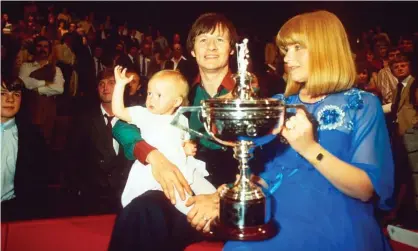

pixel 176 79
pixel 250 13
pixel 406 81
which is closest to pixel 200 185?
pixel 176 79

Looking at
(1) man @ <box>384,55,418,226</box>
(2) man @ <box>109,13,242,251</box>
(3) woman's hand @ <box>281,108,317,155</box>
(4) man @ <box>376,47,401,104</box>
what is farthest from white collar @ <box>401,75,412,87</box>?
(3) woman's hand @ <box>281,108,317,155</box>

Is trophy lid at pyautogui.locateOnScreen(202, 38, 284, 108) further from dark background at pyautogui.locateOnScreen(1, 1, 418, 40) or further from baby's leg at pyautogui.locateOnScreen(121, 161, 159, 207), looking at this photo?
dark background at pyautogui.locateOnScreen(1, 1, 418, 40)

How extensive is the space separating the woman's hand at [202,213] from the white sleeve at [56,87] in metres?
2.90

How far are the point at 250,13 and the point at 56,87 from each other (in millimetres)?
3813

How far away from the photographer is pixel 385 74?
4.00 m

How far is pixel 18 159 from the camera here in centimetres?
201

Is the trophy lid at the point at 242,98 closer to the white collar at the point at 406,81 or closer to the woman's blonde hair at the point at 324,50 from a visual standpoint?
the woman's blonde hair at the point at 324,50

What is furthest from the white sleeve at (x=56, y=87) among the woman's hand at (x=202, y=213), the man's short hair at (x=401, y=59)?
the man's short hair at (x=401, y=59)

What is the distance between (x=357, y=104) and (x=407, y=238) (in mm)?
770

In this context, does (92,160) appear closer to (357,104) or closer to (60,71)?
(357,104)

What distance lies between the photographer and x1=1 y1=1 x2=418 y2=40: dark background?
590cm

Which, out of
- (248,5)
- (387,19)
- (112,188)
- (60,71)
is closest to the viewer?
(112,188)

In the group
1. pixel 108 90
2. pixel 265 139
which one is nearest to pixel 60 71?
pixel 108 90

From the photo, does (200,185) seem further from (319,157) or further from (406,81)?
(406,81)
